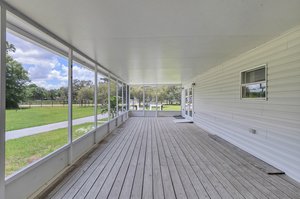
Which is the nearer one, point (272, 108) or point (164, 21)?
point (164, 21)

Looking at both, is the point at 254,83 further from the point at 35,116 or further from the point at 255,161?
the point at 35,116

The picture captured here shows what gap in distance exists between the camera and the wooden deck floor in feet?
8.53

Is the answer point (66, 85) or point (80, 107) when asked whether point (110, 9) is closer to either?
point (66, 85)

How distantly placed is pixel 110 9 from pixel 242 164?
3699 mm

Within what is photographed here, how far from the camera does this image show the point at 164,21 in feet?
8.58

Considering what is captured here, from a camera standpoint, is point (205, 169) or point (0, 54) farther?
point (205, 169)

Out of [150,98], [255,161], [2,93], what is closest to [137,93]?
[150,98]

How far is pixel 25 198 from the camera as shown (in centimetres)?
237

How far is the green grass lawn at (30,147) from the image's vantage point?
7.47 feet

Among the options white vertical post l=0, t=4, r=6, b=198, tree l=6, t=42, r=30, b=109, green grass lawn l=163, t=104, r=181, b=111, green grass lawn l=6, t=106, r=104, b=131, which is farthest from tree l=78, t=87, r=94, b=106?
green grass lawn l=163, t=104, r=181, b=111

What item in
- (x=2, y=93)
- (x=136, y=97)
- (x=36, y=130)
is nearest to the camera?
(x=2, y=93)

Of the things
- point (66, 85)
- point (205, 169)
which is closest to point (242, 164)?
point (205, 169)

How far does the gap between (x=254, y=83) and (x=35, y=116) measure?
15.0 feet

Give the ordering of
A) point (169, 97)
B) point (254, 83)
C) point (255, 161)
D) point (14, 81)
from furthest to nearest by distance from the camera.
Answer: point (169, 97) → point (254, 83) → point (255, 161) → point (14, 81)
